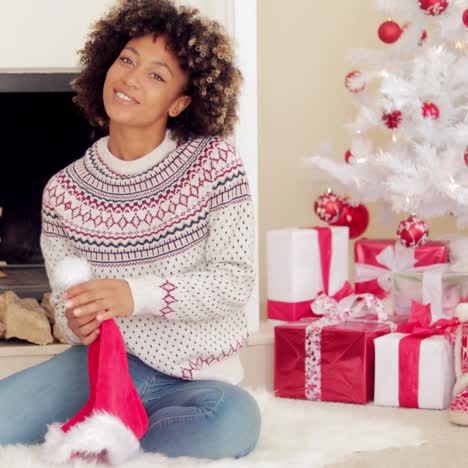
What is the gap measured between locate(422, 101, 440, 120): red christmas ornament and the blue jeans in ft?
3.12

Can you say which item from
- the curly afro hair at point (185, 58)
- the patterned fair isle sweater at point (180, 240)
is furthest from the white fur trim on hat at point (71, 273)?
the curly afro hair at point (185, 58)

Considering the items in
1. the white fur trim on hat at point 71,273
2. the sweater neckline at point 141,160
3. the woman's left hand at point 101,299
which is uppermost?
the sweater neckline at point 141,160

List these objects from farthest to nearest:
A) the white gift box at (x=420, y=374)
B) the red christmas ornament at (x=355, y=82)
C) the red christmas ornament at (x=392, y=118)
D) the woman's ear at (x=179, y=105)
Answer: the red christmas ornament at (x=355, y=82) → the red christmas ornament at (x=392, y=118) → the white gift box at (x=420, y=374) → the woman's ear at (x=179, y=105)

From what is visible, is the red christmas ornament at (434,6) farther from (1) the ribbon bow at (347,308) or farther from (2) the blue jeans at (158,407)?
(2) the blue jeans at (158,407)

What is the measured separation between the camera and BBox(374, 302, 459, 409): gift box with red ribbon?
207 centimetres

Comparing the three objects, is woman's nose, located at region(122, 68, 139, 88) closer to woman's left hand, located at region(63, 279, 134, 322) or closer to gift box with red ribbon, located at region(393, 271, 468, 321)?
woman's left hand, located at region(63, 279, 134, 322)

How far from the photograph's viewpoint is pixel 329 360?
7.05ft

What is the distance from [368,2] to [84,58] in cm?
125

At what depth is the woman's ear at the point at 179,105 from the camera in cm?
181

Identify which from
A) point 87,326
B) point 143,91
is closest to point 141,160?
point 143,91

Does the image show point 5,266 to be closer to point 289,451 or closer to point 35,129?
point 35,129

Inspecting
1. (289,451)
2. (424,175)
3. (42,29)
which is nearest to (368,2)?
(424,175)

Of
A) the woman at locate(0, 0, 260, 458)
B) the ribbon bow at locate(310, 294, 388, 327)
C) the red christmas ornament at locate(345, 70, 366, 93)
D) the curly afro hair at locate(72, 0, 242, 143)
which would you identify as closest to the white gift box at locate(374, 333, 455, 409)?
the ribbon bow at locate(310, 294, 388, 327)

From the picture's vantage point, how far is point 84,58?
1894 mm
